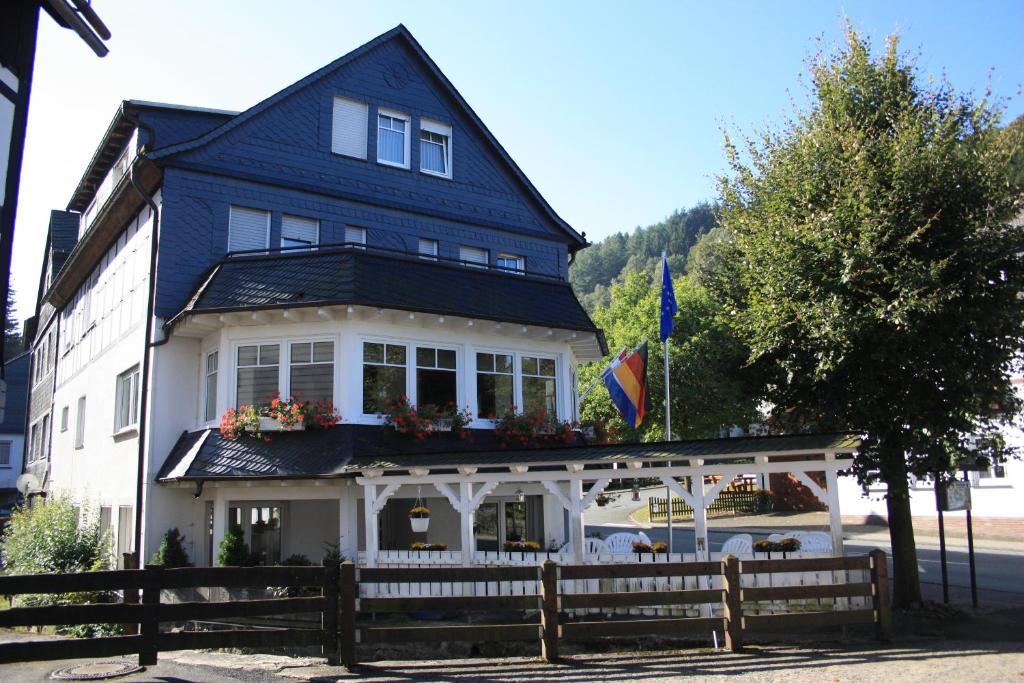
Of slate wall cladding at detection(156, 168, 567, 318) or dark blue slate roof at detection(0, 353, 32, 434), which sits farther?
dark blue slate roof at detection(0, 353, 32, 434)

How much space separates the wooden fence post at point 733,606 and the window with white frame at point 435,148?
530 inches

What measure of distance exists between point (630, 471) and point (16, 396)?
5206 cm

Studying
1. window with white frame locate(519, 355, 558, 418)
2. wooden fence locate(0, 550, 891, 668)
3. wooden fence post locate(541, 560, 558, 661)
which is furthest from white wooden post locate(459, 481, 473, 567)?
window with white frame locate(519, 355, 558, 418)

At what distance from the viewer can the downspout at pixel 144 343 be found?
53.1ft

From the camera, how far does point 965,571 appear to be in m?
19.0

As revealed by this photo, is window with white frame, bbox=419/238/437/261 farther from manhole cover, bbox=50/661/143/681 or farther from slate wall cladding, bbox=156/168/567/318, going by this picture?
manhole cover, bbox=50/661/143/681

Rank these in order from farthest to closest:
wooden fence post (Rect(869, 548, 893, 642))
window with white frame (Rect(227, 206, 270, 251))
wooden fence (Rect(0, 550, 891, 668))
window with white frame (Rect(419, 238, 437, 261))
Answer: window with white frame (Rect(419, 238, 437, 261)) < window with white frame (Rect(227, 206, 270, 251)) < wooden fence post (Rect(869, 548, 893, 642)) < wooden fence (Rect(0, 550, 891, 668))

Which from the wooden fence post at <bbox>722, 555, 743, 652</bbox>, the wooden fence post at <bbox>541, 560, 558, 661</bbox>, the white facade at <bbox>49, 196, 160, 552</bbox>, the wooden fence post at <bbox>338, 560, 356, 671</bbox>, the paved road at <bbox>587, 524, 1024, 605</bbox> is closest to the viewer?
the wooden fence post at <bbox>338, 560, 356, 671</bbox>

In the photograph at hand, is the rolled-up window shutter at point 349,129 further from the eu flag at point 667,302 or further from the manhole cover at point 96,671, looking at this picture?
the manhole cover at point 96,671

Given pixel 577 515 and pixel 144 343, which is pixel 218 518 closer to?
pixel 144 343

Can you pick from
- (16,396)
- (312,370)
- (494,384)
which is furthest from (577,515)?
(16,396)

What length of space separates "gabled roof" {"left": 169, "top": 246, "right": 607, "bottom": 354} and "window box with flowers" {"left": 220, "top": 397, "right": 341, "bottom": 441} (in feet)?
5.89

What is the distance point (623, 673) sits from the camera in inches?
335

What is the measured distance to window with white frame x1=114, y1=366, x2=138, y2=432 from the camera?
700 inches
